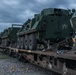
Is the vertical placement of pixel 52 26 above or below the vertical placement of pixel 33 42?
above

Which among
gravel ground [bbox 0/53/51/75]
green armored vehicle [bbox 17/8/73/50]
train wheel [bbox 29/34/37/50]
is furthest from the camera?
train wheel [bbox 29/34/37/50]

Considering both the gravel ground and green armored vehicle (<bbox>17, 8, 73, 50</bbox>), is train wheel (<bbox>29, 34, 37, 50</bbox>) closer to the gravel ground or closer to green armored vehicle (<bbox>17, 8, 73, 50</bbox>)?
green armored vehicle (<bbox>17, 8, 73, 50</bbox>)

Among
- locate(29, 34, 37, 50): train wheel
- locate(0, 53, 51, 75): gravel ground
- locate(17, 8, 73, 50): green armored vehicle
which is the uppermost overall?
locate(17, 8, 73, 50): green armored vehicle

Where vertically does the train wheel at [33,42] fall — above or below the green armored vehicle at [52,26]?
below

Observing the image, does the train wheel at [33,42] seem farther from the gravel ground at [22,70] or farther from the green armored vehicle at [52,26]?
the gravel ground at [22,70]

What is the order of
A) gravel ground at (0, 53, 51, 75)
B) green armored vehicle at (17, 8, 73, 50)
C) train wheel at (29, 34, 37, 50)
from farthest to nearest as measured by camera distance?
1. train wheel at (29, 34, 37, 50)
2. green armored vehicle at (17, 8, 73, 50)
3. gravel ground at (0, 53, 51, 75)

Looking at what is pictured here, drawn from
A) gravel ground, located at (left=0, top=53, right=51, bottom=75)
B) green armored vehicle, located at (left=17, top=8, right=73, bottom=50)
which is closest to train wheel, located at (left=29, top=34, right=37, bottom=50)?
green armored vehicle, located at (left=17, top=8, right=73, bottom=50)

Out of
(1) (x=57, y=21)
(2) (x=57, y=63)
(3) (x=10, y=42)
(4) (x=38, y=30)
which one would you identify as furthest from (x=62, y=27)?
(3) (x=10, y=42)

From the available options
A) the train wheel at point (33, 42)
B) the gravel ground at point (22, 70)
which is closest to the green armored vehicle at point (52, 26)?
the train wheel at point (33, 42)

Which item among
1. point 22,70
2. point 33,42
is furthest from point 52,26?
point 22,70

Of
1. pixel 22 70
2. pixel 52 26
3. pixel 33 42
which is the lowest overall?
pixel 22 70

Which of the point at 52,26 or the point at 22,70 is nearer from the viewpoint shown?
the point at 22,70

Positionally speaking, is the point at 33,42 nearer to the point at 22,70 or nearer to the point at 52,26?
the point at 52,26

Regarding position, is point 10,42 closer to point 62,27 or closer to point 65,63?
point 62,27
